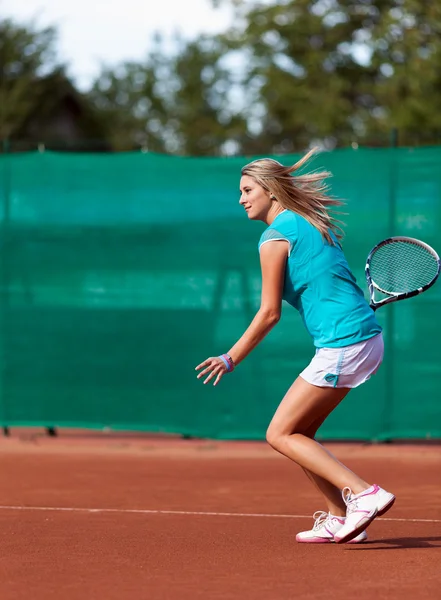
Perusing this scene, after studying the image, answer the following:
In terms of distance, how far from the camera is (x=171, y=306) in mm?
9164

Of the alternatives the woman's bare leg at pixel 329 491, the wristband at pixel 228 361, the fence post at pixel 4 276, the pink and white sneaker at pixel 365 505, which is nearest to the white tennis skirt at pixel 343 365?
the woman's bare leg at pixel 329 491

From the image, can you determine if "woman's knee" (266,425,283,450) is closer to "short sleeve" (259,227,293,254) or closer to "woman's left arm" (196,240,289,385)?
"woman's left arm" (196,240,289,385)

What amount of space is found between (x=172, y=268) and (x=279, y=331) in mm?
958

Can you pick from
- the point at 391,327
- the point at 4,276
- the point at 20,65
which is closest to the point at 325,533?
the point at 391,327

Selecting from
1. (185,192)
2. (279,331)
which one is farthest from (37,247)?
(279,331)

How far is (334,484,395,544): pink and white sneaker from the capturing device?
206 inches

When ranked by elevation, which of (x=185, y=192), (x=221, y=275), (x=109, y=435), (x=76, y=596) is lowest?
(x=109, y=435)

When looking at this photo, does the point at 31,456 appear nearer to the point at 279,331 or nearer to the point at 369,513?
the point at 279,331

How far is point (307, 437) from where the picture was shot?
5422 mm

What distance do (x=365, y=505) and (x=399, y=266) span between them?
4.59 feet

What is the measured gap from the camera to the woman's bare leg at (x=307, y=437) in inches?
209

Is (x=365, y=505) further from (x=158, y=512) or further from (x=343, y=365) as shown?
(x=158, y=512)

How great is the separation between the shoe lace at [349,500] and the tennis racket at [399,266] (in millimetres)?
1091

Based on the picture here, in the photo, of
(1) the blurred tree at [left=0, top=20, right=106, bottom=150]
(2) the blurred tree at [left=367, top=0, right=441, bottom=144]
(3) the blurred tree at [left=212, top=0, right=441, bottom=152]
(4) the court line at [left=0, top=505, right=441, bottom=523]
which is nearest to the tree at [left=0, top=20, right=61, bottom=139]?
(1) the blurred tree at [left=0, top=20, right=106, bottom=150]
